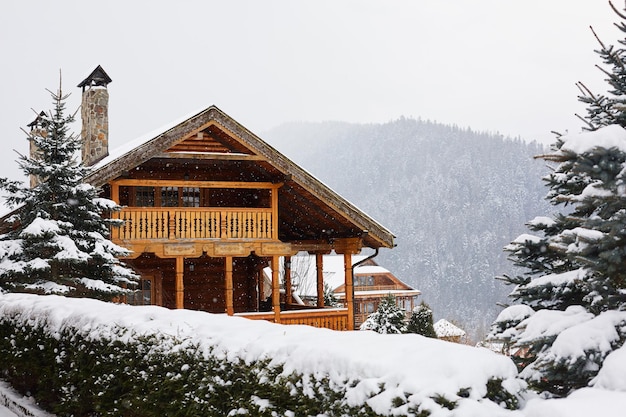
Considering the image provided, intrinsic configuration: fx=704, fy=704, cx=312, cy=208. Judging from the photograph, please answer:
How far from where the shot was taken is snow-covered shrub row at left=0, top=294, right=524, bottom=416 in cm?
385

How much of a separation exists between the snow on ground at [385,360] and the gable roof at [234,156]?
1069cm

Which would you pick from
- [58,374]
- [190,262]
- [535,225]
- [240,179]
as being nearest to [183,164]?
[240,179]

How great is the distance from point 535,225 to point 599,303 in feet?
6.68

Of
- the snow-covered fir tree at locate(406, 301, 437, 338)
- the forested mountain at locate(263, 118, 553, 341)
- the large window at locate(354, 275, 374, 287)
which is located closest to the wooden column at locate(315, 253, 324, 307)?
the snow-covered fir tree at locate(406, 301, 437, 338)

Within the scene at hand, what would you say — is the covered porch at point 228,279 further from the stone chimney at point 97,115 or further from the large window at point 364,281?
the large window at point 364,281

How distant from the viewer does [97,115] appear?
23.2 meters

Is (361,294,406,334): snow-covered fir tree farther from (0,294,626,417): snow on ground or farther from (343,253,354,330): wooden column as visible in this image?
(0,294,626,417): snow on ground

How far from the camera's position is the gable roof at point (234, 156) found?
1706cm

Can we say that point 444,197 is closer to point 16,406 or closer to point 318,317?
point 318,317

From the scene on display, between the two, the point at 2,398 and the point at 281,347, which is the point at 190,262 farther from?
the point at 281,347

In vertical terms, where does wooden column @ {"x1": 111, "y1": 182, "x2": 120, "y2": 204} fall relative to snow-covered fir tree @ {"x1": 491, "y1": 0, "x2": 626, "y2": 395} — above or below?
above

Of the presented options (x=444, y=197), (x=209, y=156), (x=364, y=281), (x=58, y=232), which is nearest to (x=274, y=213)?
(x=209, y=156)

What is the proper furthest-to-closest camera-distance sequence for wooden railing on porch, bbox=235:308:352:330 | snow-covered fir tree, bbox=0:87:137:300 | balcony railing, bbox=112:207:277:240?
1. wooden railing on porch, bbox=235:308:352:330
2. balcony railing, bbox=112:207:277:240
3. snow-covered fir tree, bbox=0:87:137:300

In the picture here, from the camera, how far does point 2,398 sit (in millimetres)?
10195
